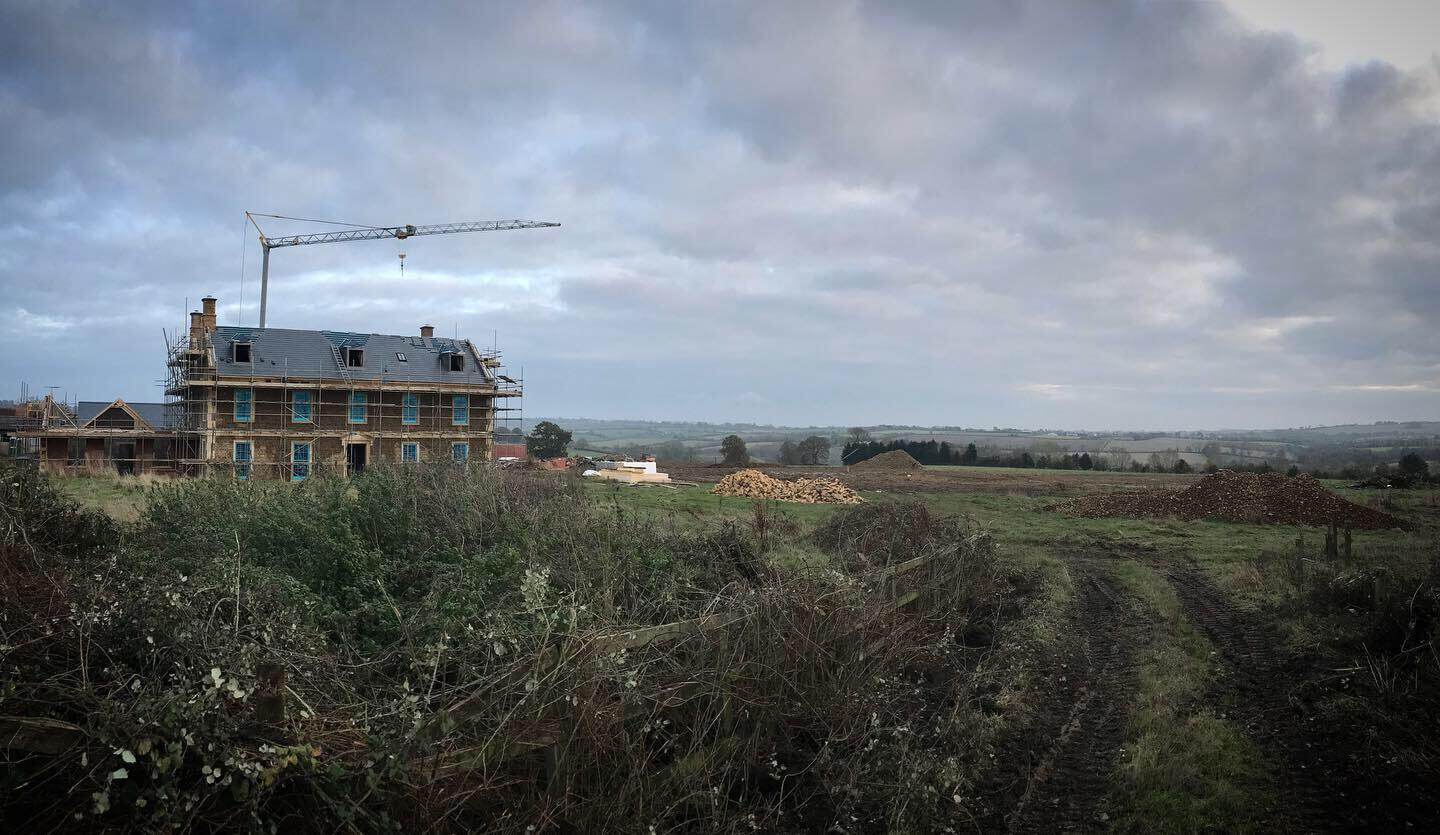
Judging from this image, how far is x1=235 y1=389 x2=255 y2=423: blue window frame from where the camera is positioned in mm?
29484

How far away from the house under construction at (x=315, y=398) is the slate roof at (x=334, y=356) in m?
0.04

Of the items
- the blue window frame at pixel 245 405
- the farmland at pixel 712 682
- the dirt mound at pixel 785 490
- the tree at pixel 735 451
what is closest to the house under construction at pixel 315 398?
the blue window frame at pixel 245 405

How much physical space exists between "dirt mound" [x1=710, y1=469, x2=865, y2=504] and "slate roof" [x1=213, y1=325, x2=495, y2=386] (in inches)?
448

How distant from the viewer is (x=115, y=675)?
3873mm

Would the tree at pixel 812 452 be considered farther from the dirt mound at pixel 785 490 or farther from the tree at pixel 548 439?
the dirt mound at pixel 785 490

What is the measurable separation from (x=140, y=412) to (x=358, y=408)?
13.6 meters

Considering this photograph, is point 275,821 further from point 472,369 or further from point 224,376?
point 472,369

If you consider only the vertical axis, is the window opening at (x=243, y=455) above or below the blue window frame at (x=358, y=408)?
below

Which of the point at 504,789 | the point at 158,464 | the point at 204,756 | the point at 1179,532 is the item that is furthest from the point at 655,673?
the point at 158,464

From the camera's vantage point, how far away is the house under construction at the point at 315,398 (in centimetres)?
2928

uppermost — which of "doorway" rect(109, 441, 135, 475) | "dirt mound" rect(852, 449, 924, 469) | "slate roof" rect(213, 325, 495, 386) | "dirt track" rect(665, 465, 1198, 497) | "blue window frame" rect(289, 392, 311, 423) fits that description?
"slate roof" rect(213, 325, 495, 386)

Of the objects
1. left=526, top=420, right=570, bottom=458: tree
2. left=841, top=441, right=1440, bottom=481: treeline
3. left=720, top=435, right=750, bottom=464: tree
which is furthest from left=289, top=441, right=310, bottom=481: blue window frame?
left=841, top=441, right=1440, bottom=481: treeline

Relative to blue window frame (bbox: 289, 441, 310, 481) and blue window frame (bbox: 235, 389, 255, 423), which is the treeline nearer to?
blue window frame (bbox: 289, 441, 310, 481)

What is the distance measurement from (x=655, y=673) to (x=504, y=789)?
1.43 m
